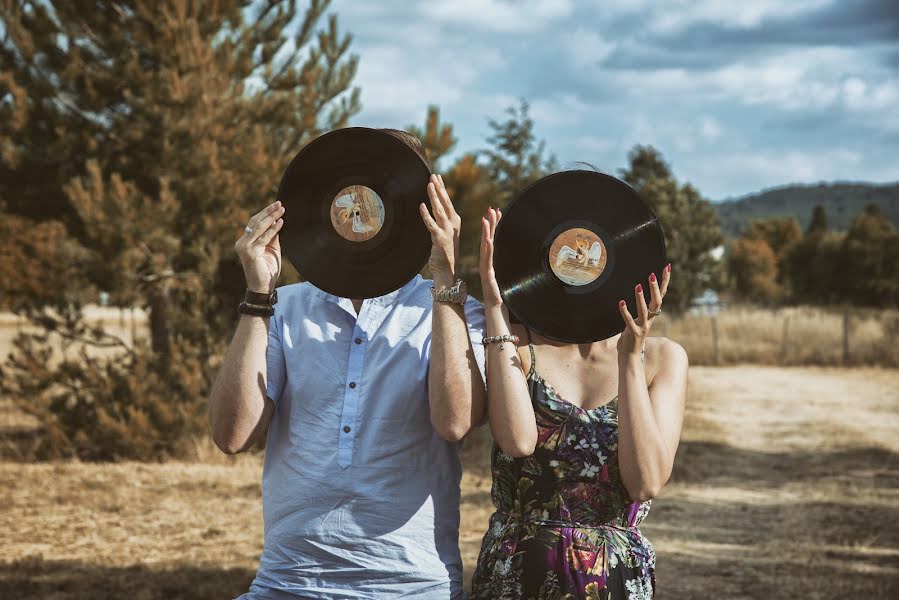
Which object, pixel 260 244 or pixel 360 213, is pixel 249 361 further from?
pixel 360 213

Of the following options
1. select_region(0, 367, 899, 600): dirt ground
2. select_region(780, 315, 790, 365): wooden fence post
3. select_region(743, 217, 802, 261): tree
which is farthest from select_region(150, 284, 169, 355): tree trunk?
select_region(743, 217, 802, 261): tree

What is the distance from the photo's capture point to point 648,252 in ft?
7.50

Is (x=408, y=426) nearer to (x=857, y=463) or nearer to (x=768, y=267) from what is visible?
(x=857, y=463)

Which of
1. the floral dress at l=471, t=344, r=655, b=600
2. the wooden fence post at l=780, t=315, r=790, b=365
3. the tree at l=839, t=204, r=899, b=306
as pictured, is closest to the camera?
the floral dress at l=471, t=344, r=655, b=600

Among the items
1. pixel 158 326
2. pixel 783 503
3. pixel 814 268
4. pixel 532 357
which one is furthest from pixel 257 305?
pixel 814 268

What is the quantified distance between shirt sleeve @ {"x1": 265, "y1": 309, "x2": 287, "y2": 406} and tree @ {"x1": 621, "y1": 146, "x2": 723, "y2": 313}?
2933 cm

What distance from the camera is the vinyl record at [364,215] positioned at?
220cm

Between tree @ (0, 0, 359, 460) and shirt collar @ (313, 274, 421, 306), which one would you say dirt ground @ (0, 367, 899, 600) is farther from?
A: shirt collar @ (313, 274, 421, 306)

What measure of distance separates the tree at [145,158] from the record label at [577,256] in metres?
7.74

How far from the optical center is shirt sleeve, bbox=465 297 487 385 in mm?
2275

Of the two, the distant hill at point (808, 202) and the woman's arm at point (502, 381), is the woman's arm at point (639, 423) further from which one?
the distant hill at point (808, 202)

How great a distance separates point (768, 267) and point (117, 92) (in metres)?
56.3

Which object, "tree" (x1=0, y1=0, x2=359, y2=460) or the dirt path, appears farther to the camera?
"tree" (x1=0, y1=0, x2=359, y2=460)

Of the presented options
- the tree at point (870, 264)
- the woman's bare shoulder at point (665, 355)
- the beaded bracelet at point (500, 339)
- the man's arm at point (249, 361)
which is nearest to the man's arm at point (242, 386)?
the man's arm at point (249, 361)
